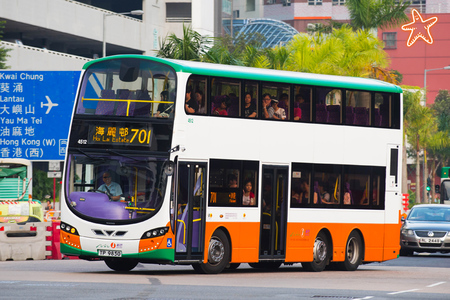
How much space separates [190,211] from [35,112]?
15613 mm

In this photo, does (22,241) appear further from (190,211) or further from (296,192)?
Answer: (190,211)

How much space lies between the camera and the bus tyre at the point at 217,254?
61.9 ft

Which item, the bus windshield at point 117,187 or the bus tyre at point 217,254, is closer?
the bus windshield at point 117,187

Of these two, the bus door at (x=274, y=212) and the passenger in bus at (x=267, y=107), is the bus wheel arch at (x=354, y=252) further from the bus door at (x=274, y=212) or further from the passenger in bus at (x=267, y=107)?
the passenger in bus at (x=267, y=107)

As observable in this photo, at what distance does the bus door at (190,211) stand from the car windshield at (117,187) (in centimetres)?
45

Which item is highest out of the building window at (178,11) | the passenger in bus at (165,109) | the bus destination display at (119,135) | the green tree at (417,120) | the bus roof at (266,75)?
the building window at (178,11)

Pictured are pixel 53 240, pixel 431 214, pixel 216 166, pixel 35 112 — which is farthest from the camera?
pixel 35 112

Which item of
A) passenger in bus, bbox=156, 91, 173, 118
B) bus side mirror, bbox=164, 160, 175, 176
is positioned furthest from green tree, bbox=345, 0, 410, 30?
bus side mirror, bbox=164, 160, 175, 176

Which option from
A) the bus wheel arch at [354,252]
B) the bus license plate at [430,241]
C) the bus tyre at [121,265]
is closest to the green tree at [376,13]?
the bus license plate at [430,241]

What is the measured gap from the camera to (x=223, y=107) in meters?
19.2

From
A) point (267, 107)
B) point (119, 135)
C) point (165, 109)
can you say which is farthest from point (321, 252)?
point (119, 135)

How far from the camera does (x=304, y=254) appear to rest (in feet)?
68.2

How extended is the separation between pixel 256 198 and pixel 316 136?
215 centimetres

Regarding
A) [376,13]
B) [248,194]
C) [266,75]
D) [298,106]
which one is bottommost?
[248,194]
